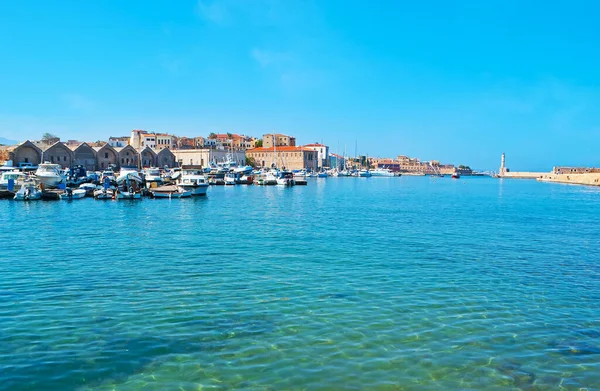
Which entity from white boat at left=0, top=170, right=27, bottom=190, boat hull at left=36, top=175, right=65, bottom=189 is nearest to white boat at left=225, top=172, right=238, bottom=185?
boat hull at left=36, top=175, right=65, bottom=189

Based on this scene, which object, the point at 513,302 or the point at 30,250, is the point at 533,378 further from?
the point at 30,250

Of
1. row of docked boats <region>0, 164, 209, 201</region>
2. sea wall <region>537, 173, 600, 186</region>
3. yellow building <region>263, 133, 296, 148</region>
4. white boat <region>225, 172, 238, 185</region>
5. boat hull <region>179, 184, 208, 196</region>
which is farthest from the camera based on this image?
yellow building <region>263, 133, 296, 148</region>

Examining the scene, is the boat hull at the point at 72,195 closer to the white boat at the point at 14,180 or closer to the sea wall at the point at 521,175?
the white boat at the point at 14,180

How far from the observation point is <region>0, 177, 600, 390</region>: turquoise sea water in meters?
6.82

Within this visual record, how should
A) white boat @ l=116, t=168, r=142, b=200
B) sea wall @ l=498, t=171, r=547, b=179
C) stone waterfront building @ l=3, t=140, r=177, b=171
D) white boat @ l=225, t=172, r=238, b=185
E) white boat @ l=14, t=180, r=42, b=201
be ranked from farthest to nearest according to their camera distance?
sea wall @ l=498, t=171, r=547, b=179
white boat @ l=225, t=172, r=238, b=185
stone waterfront building @ l=3, t=140, r=177, b=171
white boat @ l=116, t=168, r=142, b=200
white boat @ l=14, t=180, r=42, b=201

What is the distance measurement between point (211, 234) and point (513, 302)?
13866 millimetres

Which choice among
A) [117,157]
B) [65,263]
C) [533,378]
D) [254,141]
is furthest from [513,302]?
[254,141]

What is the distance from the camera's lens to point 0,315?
9031mm

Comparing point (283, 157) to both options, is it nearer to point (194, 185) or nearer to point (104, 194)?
point (194, 185)

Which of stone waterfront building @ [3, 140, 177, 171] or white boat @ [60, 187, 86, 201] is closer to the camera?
white boat @ [60, 187, 86, 201]

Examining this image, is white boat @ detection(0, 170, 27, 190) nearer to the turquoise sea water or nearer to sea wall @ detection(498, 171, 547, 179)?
the turquoise sea water

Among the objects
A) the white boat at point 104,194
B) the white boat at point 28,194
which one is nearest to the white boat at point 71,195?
the white boat at point 104,194

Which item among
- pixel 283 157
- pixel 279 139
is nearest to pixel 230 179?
pixel 283 157

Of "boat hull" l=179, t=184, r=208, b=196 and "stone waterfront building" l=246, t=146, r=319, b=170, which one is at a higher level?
"stone waterfront building" l=246, t=146, r=319, b=170
